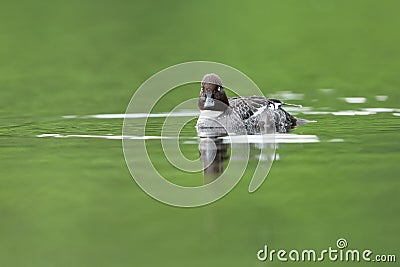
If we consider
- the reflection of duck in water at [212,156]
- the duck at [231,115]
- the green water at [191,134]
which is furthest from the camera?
the duck at [231,115]

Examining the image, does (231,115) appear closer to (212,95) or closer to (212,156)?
(212,95)

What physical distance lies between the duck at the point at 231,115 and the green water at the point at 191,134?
366 millimetres

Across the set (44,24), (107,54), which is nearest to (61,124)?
(107,54)

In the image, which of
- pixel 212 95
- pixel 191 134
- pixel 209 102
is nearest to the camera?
pixel 191 134

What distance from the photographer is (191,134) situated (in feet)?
51.1

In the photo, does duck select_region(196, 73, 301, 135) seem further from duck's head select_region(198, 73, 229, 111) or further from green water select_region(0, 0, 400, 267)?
green water select_region(0, 0, 400, 267)

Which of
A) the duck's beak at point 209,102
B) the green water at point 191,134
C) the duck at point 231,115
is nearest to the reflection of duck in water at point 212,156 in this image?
the green water at point 191,134

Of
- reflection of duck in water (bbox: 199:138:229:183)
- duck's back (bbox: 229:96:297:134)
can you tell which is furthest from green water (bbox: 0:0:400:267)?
duck's back (bbox: 229:96:297:134)

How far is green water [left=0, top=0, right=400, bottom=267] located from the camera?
32.2ft

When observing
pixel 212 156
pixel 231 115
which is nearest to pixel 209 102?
pixel 231 115

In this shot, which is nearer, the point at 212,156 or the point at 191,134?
the point at 212,156

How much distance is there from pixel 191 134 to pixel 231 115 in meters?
0.81

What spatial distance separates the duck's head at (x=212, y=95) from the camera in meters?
15.9

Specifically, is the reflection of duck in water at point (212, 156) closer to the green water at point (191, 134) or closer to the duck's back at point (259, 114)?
the green water at point (191, 134)
